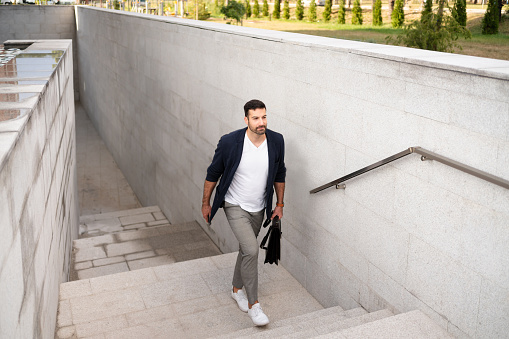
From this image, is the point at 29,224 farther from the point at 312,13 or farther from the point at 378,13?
the point at 312,13

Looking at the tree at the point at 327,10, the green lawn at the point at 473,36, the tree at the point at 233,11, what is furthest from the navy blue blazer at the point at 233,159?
the tree at the point at 233,11

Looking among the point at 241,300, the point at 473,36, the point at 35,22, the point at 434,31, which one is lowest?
the point at 241,300

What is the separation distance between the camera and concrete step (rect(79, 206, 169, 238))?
11.3 meters

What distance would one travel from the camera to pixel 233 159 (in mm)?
4543

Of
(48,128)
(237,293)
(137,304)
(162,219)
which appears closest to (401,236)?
(237,293)

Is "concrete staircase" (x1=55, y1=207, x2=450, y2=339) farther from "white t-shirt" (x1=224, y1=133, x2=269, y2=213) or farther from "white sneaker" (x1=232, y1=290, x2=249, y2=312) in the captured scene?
"white t-shirt" (x1=224, y1=133, x2=269, y2=213)

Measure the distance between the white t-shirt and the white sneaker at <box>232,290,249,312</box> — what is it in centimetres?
94

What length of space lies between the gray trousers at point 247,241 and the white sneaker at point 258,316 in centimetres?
6

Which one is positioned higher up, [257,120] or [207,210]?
[257,120]

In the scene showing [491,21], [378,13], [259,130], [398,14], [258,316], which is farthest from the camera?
[378,13]

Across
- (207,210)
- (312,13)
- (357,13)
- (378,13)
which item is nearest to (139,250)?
(207,210)

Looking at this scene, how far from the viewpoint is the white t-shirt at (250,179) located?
4566 millimetres

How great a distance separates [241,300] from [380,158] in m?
1.93

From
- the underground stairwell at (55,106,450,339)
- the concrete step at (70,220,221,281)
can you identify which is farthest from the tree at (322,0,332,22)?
the underground stairwell at (55,106,450,339)
